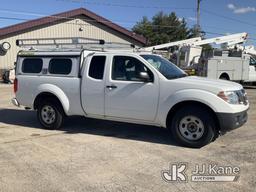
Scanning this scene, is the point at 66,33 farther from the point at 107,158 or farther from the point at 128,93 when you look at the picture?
the point at 107,158

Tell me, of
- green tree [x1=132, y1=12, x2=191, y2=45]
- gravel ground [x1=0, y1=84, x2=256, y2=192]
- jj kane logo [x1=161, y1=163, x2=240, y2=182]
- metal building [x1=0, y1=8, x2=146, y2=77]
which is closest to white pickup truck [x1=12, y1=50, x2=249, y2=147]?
gravel ground [x1=0, y1=84, x2=256, y2=192]

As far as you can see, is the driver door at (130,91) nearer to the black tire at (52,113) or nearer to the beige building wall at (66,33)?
the black tire at (52,113)

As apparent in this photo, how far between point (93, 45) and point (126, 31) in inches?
883

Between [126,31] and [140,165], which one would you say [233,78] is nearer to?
[126,31]

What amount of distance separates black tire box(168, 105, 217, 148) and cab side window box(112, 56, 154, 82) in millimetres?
1035

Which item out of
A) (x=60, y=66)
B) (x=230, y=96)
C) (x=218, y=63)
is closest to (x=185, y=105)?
(x=230, y=96)

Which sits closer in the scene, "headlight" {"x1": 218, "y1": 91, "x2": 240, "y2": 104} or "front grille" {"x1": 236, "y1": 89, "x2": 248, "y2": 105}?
"headlight" {"x1": 218, "y1": 91, "x2": 240, "y2": 104}

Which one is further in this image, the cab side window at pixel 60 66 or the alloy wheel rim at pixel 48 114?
the alloy wheel rim at pixel 48 114

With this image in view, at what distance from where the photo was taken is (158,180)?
5.10 m

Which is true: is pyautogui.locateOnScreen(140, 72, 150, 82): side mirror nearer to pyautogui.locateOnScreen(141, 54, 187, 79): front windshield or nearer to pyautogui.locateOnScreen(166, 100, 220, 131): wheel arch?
pyautogui.locateOnScreen(141, 54, 187, 79): front windshield

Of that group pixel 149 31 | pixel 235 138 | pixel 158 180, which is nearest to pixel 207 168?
pixel 158 180

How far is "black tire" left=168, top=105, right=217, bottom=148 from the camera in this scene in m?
6.64

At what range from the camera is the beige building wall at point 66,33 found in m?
27.0

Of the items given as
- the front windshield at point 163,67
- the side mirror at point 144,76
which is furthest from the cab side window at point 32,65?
the side mirror at point 144,76
